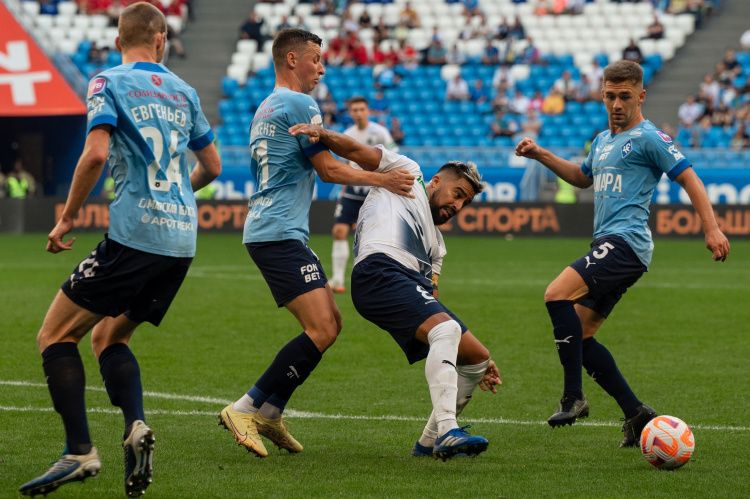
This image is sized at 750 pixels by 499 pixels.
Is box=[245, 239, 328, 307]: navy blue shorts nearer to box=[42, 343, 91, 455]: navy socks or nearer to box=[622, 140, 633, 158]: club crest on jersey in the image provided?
box=[42, 343, 91, 455]: navy socks

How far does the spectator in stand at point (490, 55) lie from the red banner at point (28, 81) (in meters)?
10.4

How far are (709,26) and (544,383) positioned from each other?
2693 centimetres

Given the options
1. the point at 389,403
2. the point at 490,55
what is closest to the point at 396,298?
the point at 389,403

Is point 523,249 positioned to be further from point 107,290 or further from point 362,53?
point 107,290

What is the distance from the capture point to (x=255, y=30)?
36156 mm

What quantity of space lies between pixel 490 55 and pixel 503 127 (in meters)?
3.18

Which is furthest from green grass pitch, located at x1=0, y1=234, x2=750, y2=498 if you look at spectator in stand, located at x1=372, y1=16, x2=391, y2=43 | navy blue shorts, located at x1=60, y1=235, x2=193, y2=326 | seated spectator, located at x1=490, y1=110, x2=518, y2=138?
spectator in stand, located at x1=372, y1=16, x2=391, y2=43

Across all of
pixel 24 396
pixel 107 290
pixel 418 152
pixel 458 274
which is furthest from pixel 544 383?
pixel 418 152

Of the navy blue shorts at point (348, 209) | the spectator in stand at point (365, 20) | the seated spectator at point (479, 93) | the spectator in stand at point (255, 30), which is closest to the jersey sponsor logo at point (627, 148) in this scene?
the navy blue shorts at point (348, 209)

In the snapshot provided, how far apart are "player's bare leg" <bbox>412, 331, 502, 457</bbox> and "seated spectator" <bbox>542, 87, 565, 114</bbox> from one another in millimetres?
25618

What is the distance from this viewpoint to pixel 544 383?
935 centimetres

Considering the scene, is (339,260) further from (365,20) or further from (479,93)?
(365,20)

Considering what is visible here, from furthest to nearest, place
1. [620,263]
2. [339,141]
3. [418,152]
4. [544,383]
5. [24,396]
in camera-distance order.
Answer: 1. [418,152]
2. [544,383]
3. [24,396]
4. [620,263]
5. [339,141]

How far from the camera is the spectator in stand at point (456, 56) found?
113 feet
